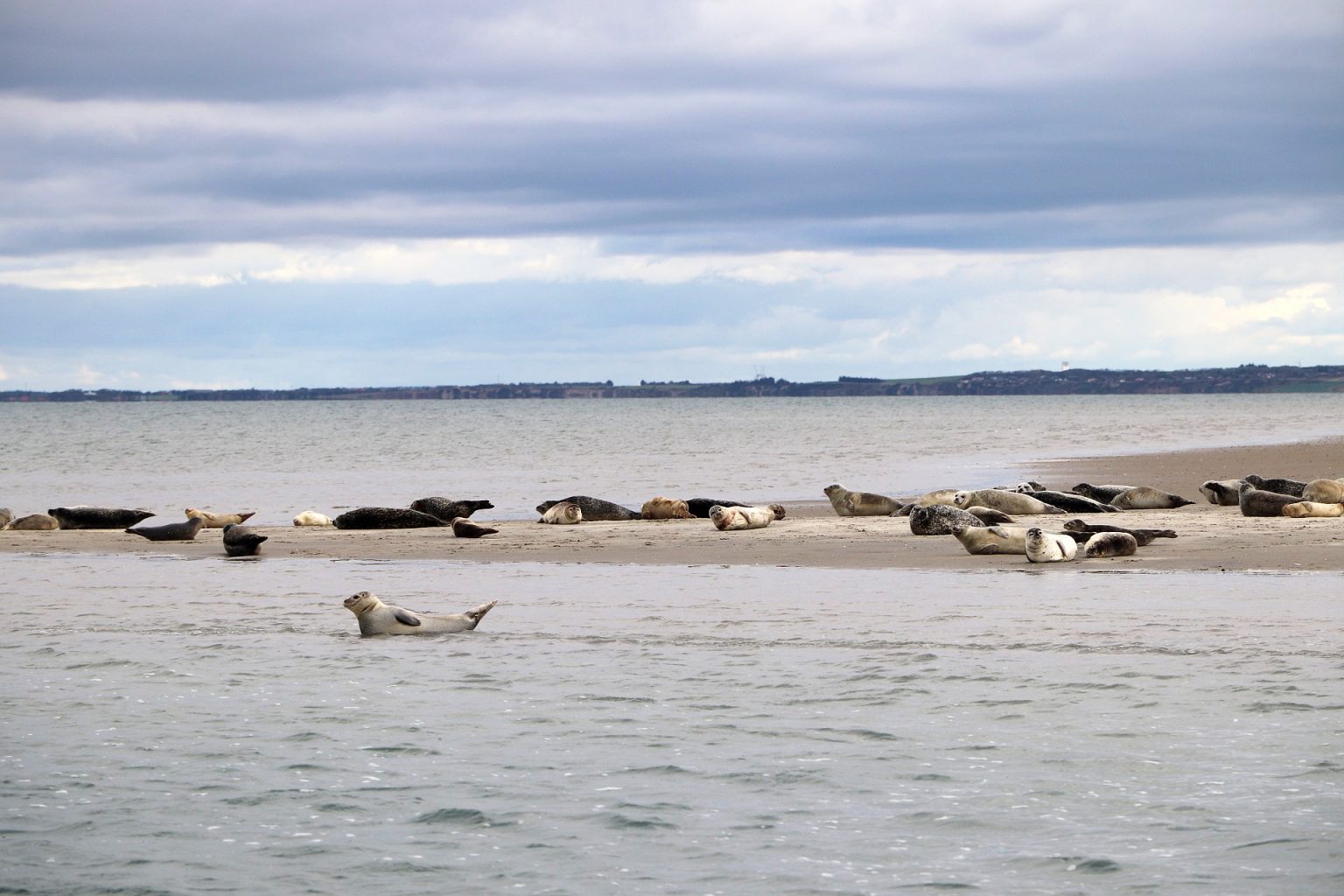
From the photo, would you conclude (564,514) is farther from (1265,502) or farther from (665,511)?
(1265,502)

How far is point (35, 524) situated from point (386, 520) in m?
5.24

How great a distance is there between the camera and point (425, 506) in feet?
76.6

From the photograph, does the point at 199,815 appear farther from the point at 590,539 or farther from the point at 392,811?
the point at 590,539

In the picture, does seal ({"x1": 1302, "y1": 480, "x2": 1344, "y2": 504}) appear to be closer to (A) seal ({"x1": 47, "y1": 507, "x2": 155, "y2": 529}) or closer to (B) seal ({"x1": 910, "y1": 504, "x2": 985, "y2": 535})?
(B) seal ({"x1": 910, "y1": 504, "x2": 985, "y2": 535})

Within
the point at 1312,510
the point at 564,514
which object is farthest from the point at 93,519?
the point at 1312,510

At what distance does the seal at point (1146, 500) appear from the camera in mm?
22188

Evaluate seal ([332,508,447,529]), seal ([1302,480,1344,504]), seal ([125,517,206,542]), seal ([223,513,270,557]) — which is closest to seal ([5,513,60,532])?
seal ([125,517,206,542])

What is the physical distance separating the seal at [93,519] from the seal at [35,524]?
150 mm

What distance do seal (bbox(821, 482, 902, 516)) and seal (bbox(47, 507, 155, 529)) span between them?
34.0 feet

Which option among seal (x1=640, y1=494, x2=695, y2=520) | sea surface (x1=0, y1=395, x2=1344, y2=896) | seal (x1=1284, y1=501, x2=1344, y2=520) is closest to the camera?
sea surface (x1=0, y1=395, x2=1344, y2=896)

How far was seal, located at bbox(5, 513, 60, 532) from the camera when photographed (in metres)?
22.4

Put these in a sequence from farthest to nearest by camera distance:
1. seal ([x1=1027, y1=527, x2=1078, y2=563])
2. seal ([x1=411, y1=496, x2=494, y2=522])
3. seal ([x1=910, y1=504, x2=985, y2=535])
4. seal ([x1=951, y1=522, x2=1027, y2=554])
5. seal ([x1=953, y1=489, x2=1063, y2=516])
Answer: seal ([x1=411, y1=496, x2=494, y2=522]), seal ([x1=953, y1=489, x2=1063, y2=516]), seal ([x1=910, y1=504, x2=985, y2=535]), seal ([x1=951, y1=522, x2=1027, y2=554]), seal ([x1=1027, y1=527, x2=1078, y2=563])

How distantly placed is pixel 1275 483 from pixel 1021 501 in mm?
3854

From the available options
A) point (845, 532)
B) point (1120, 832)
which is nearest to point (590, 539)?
point (845, 532)
